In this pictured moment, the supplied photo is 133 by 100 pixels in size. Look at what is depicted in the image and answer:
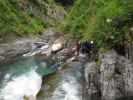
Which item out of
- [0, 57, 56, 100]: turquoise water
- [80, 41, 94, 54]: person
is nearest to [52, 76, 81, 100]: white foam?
[0, 57, 56, 100]: turquoise water

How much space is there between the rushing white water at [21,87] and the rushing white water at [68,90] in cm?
203

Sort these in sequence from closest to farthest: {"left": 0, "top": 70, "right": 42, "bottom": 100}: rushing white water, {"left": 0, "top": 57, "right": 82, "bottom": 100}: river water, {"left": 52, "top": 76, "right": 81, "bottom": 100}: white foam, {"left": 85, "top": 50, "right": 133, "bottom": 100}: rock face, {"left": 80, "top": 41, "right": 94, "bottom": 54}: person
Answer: {"left": 85, "top": 50, "right": 133, "bottom": 100}: rock face
{"left": 52, "top": 76, "right": 81, "bottom": 100}: white foam
{"left": 0, "top": 57, "right": 82, "bottom": 100}: river water
{"left": 0, "top": 70, "right": 42, "bottom": 100}: rushing white water
{"left": 80, "top": 41, "right": 94, "bottom": 54}: person

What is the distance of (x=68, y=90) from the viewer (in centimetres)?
2294

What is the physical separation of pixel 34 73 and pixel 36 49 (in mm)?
12930

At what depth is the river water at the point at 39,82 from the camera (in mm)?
22555

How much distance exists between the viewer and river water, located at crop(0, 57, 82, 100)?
74.0ft

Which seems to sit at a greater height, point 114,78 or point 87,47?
point 87,47

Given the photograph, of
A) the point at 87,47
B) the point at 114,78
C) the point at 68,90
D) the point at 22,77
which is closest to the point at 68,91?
the point at 68,90

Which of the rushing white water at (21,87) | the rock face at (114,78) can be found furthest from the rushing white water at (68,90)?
the rushing white water at (21,87)

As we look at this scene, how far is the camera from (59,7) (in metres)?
85.9

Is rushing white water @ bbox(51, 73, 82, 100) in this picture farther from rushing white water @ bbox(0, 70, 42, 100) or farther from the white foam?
rushing white water @ bbox(0, 70, 42, 100)

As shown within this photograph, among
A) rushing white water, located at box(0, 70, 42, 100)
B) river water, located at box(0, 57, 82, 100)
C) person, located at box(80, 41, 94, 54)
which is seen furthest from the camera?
person, located at box(80, 41, 94, 54)

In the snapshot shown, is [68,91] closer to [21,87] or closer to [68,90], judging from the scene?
[68,90]

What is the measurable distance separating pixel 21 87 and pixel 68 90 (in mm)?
4909
